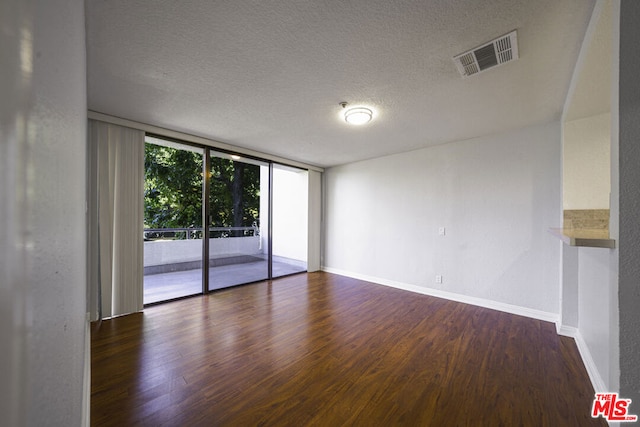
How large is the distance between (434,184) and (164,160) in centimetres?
419

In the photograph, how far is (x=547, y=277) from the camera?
9.97 feet

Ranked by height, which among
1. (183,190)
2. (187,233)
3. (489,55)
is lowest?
(187,233)

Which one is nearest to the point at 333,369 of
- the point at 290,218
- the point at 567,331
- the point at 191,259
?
the point at 567,331

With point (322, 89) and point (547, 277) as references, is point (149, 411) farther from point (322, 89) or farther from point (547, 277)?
point (547, 277)

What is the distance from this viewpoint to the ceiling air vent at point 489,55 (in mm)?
1685

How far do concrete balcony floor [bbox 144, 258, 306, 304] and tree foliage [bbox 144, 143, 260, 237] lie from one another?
0.76 m

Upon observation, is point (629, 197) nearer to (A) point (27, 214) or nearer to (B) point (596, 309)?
(B) point (596, 309)

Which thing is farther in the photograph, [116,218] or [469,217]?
[469,217]

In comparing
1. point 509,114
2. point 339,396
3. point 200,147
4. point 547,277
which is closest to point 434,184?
point 509,114

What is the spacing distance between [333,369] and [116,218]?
299 cm

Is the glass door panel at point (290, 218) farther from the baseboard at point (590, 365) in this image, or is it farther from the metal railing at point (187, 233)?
the baseboard at point (590, 365)

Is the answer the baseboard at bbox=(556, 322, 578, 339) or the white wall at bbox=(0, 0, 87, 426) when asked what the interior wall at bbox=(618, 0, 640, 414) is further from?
the baseboard at bbox=(556, 322, 578, 339)

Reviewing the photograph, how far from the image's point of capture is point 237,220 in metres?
4.27

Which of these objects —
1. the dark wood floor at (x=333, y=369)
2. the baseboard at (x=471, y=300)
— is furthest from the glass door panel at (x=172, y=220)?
the baseboard at (x=471, y=300)
